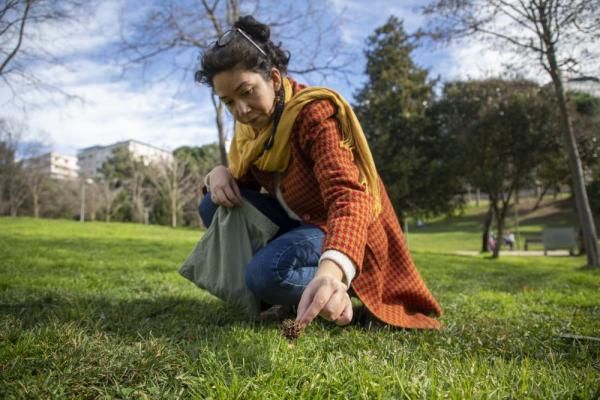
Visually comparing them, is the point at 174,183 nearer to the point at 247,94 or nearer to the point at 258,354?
the point at 247,94

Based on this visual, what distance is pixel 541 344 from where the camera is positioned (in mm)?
1801

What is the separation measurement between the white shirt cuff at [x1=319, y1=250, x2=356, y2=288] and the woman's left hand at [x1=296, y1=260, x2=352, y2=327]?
0.10 metres

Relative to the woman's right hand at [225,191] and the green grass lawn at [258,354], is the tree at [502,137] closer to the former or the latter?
the green grass lawn at [258,354]

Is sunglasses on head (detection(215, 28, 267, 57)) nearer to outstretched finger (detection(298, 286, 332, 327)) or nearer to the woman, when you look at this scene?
the woman

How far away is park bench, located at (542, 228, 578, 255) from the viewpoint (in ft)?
51.5

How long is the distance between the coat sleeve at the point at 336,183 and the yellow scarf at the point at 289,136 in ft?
0.10

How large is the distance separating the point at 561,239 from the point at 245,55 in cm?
1719

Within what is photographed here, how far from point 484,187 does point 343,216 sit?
13490 mm

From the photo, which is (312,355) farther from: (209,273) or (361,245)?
(209,273)

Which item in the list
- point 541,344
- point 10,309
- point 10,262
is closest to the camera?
point 541,344

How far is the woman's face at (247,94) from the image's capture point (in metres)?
1.76

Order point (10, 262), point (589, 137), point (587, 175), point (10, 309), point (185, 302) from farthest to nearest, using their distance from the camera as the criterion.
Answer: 1. point (587, 175)
2. point (589, 137)
3. point (10, 262)
4. point (185, 302)
5. point (10, 309)

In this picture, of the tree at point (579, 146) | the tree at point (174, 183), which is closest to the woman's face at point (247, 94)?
the tree at point (579, 146)

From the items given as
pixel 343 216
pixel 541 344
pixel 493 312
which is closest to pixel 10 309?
pixel 343 216
